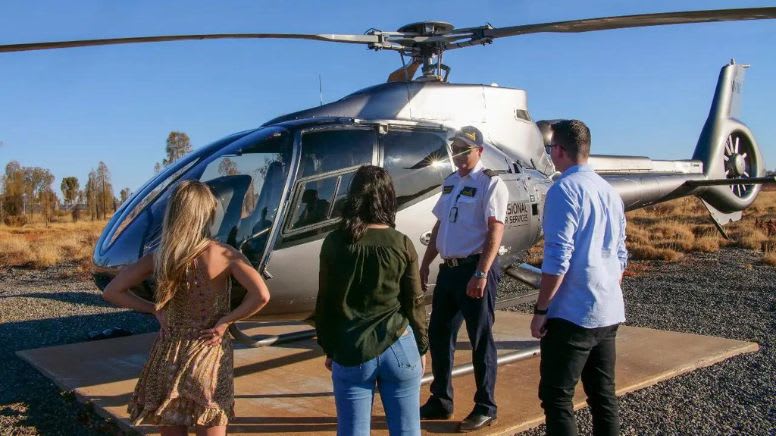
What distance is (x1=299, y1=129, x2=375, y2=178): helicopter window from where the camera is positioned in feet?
15.5

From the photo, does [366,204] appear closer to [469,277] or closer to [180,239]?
[180,239]

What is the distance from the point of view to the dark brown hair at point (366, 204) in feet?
8.93

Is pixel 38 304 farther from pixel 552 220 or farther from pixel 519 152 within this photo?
pixel 552 220

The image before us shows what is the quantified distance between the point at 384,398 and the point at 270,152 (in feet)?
8.06

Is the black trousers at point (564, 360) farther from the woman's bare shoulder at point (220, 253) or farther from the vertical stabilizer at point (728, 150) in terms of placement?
the vertical stabilizer at point (728, 150)

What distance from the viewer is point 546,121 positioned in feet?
25.2

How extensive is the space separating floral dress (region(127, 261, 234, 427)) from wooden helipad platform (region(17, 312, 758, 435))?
1721mm

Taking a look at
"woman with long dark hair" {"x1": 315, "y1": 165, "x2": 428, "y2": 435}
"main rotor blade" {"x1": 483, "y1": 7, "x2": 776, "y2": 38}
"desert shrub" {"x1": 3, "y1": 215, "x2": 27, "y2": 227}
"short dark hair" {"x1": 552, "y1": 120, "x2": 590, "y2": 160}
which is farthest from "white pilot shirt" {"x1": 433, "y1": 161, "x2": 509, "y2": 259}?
"desert shrub" {"x1": 3, "y1": 215, "x2": 27, "y2": 227}

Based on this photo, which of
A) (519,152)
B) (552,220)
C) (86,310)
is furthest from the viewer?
(86,310)

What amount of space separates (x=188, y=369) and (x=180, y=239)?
0.56 metres

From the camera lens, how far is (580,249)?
3117mm

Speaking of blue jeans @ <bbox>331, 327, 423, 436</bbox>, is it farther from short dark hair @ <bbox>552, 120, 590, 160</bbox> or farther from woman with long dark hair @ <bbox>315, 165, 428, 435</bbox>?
short dark hair @ <bbox>552, 120, 590, 160</bbox>

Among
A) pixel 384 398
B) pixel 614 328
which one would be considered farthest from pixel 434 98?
pixel 384 398

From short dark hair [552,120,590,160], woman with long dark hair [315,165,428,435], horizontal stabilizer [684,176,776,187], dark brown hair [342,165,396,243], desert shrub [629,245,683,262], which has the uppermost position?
short dark hair [552,120,590,160]
